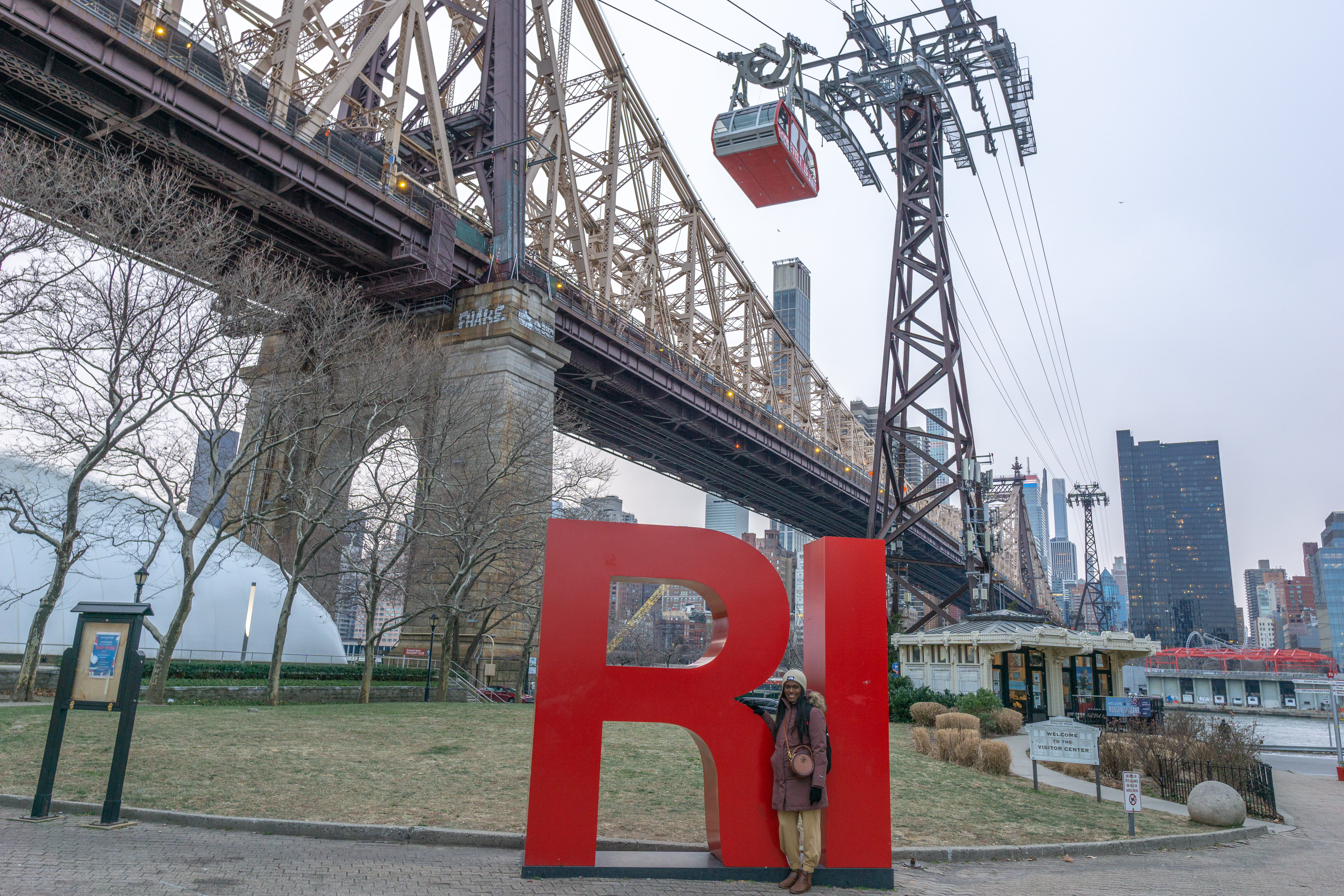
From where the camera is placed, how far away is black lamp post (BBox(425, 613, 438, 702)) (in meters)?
25.2

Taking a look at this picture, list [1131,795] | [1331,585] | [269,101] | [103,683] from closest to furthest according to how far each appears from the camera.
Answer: [103,683] → [1131,795] → [269,101] → [1331,585]

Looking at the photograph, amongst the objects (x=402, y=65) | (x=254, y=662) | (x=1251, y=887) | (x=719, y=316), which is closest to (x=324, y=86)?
(x=402, y=65)

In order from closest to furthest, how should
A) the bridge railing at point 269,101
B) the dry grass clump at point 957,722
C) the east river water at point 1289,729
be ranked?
the dry grass clump at point 957,722
the bridge railing at point 269,101
the east river water at point 1289,729

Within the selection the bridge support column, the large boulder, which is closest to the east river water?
the large boulder

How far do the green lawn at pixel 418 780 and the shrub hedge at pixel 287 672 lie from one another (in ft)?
26.2

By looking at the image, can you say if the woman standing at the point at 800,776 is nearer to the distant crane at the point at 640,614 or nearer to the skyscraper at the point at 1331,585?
the distant crane at the point at 640,614

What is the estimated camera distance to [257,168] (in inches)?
1030

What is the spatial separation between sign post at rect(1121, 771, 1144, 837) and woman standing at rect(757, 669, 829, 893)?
4.96m

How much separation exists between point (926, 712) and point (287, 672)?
18.9 metres

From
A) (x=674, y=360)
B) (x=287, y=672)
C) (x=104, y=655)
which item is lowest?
(x=287, y=672)

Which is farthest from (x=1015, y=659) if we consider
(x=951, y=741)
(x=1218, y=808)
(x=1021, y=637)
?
(x=1218, y=808)

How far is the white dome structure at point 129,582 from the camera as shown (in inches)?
971

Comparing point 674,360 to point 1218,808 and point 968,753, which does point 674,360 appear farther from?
point 1218,808

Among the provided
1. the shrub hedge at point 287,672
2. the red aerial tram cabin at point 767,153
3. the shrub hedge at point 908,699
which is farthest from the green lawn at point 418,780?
the red aerial tram cabin at point 767,153
